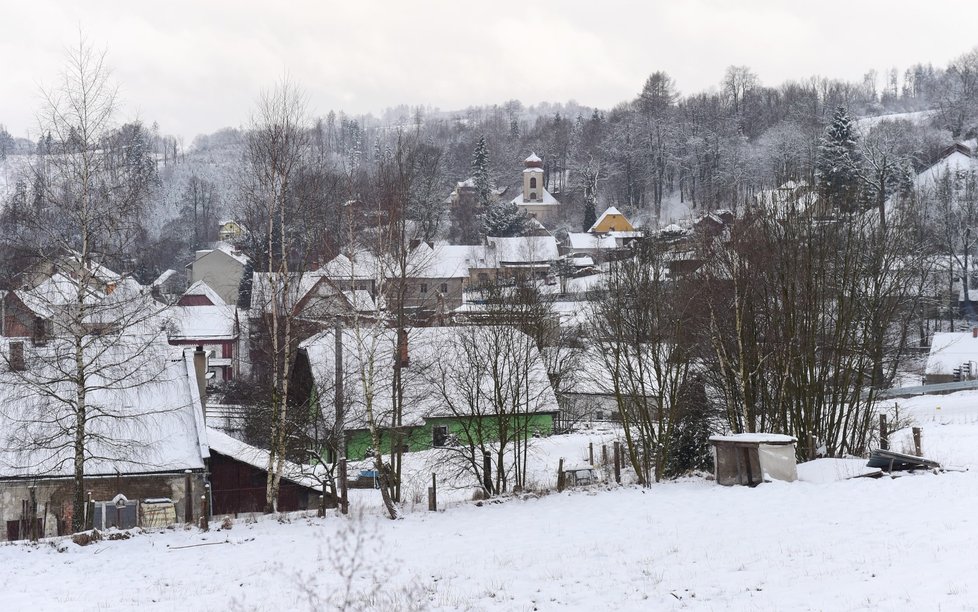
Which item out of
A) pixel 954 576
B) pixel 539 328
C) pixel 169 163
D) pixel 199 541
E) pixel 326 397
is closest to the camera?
pixel 954 576

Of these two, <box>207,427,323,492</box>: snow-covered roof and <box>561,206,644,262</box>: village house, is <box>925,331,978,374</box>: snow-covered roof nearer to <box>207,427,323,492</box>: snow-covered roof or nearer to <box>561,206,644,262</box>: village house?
<box>207,427,323,492</box>: snow-covered roof

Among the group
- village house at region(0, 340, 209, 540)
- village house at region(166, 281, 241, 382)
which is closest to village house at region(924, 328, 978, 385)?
village house at region(0, 340, 209, 540)

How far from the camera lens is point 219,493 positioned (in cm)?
2211

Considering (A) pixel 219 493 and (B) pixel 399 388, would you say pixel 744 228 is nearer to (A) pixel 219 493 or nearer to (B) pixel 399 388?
(B) pixel 399 388

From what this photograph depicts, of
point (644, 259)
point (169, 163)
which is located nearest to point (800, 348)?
point (644, 259)

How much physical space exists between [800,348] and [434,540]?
11856mm

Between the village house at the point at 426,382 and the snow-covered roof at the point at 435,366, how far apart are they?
0.10 ft

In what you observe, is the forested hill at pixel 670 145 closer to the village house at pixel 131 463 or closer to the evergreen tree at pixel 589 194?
the evergreen tree at pixel 589 194

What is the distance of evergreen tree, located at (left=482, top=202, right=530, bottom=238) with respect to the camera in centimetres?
8769

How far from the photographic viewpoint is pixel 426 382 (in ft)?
86.1

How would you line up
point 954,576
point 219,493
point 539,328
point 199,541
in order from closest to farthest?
point 954,576 < point 199,541 < point 219,493 < point 539,328

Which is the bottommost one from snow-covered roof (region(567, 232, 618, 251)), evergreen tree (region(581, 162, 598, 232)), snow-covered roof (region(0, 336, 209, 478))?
snow-covered roof (region(0, 336, 209, 478))

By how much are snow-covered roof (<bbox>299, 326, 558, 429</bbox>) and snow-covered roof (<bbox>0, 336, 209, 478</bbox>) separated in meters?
4.03

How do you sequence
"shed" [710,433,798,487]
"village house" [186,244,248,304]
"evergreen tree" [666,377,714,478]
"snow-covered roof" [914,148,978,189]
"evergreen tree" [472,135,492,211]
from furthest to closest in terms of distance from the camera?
"evergreen tree" [472,135,492,211], "village house" [186,244,248,304], "snow-covered roof" [914,148,978,189], "evergreen tree" [666,377,714,478], "shed" [710,433,798,487]
